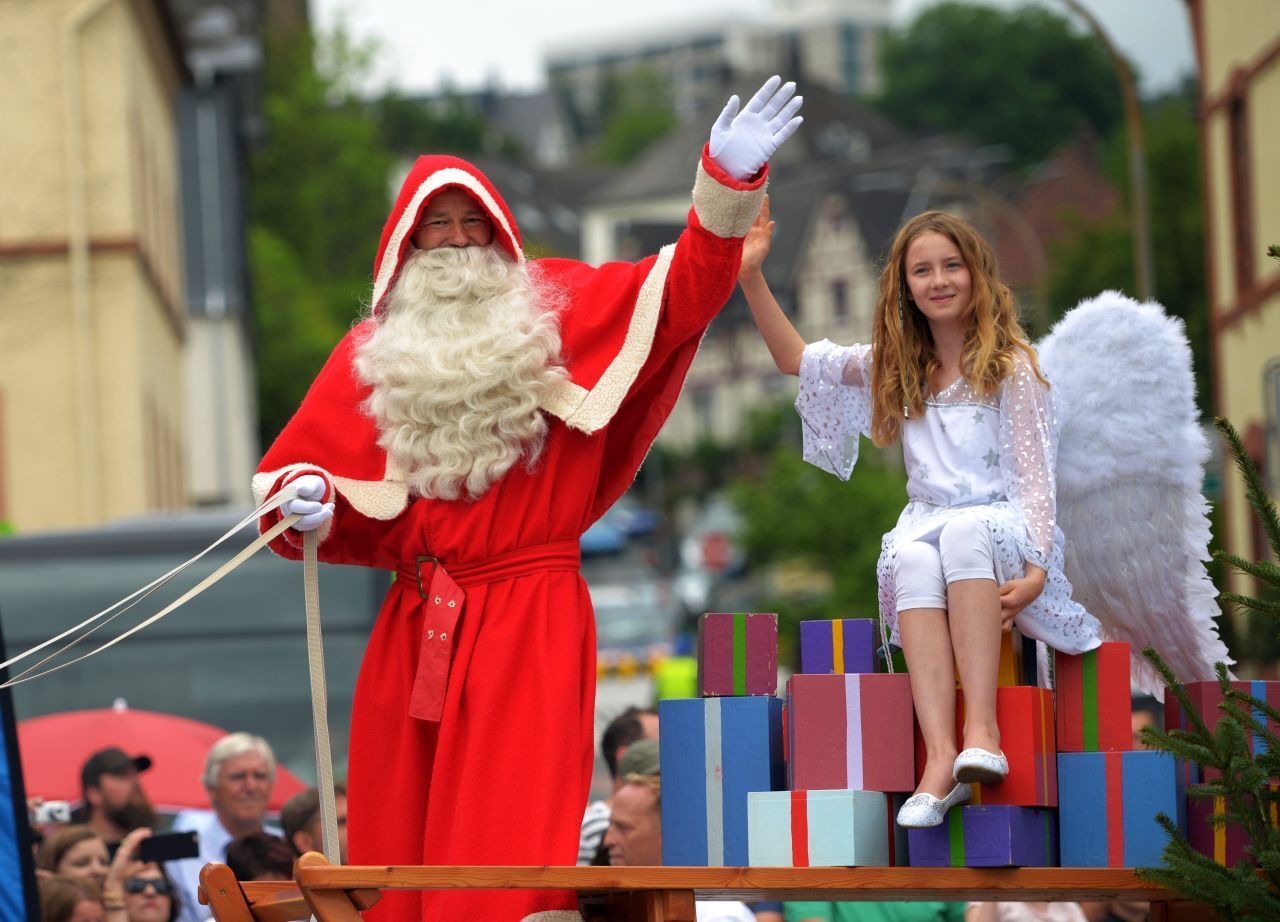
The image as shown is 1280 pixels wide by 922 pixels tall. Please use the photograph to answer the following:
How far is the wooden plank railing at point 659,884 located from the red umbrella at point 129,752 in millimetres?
4156

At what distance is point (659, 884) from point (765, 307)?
1.52 m

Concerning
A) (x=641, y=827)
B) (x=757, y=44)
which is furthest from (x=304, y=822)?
(x=757, y=44)

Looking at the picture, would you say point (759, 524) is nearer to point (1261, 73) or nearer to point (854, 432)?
point (1261, 73)

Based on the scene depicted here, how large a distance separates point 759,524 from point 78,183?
2047 centimetres

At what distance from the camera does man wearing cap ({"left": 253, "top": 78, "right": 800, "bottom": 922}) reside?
4914 millimetres

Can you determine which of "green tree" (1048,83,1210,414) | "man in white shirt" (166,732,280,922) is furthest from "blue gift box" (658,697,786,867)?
"green tree" (1048,83,1210,414)

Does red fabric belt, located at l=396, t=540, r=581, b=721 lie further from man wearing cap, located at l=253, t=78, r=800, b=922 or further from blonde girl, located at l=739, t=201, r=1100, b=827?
blonde girl, located at l=739, t=201, r=1100, b=827

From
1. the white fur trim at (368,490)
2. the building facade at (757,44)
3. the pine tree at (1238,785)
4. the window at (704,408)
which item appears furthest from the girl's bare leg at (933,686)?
the building facade at (757,44)

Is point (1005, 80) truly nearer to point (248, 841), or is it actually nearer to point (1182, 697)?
point (248, 841)

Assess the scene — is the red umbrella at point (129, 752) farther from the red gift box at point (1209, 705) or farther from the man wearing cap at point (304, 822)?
the red gift box at point (1209, 705)

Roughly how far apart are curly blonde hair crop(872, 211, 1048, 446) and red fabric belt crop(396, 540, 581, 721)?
83 centimetres

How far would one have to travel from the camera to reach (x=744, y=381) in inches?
2911

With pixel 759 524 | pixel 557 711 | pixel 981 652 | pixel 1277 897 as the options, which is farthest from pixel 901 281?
pixel 759 524

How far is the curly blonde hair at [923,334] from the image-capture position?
4.98 meters
